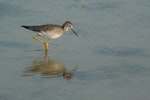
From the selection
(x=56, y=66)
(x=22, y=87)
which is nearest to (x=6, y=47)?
(x=56, y=66)

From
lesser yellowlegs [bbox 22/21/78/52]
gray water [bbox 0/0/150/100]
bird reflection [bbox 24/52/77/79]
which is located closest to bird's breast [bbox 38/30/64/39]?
lesser yellowlegs [bbox 22/21/78/52]

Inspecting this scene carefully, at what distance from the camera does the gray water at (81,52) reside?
8.85 meters

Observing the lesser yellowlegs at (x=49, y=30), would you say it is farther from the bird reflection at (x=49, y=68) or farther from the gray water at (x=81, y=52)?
the bird reflection at (x=49, y=68)

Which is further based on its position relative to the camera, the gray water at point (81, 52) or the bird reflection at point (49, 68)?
the bird reflection at point (49, 68)

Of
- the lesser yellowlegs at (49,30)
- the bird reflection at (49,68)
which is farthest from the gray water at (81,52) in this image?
the lesser yellowlegs at (49,30)

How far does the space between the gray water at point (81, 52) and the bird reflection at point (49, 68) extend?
0.02 meters

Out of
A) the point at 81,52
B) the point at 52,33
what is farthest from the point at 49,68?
the point at 52,33

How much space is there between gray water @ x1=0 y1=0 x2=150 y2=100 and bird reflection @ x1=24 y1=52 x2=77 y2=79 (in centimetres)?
2

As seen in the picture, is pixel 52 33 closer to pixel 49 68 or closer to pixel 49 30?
pixel 49 30

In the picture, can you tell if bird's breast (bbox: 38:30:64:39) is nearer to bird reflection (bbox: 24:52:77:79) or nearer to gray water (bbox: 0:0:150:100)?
gray water (bbox: 0:0:150:100)

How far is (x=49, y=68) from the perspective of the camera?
33.6ft

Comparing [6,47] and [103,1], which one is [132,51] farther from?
[103,1]

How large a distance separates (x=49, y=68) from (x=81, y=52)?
104cm

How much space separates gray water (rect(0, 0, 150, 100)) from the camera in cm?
885
